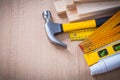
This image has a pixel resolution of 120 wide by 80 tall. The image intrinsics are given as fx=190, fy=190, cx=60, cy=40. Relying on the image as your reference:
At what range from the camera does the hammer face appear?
0.95m

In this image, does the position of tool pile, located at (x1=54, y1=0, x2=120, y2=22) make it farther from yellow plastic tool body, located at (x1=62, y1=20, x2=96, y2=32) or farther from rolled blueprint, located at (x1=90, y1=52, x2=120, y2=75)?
rolled blueprint, located at (x1=90, y1=52, x2=120, y2=75)

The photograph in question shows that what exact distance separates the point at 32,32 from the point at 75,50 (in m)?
0.25

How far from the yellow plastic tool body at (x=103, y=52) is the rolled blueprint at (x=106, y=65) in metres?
0.02

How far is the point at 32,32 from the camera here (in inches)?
40.1

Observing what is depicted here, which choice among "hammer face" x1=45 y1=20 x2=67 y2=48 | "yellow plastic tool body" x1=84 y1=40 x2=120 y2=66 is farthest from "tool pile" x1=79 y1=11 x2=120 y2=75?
"hammer face" x1=45 y1=20 x2=67 y2=48

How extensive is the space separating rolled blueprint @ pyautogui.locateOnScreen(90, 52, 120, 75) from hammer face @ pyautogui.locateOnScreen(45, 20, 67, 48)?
187mm

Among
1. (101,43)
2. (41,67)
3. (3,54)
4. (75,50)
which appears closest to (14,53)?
(3,54)

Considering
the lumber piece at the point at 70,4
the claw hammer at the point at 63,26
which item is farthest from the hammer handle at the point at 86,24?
the lumber piece at the point at 70,4

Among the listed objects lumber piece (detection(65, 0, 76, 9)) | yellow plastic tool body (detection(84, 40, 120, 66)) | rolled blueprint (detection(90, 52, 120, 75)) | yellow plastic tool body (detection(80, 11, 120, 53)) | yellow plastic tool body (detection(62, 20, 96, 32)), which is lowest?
rolled blueprint (detection(90, 52, 120, 75))

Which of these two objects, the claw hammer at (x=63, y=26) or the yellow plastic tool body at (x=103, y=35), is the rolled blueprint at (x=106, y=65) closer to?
the yellow plastic tool body at (x=103, y=35)

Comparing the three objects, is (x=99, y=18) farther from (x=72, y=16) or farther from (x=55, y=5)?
(x=55, y=5)

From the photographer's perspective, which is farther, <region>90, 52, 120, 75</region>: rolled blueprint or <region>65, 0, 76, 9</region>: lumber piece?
<region>65, 0, 76, 9</region>: lumber piece

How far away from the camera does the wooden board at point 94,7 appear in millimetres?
945

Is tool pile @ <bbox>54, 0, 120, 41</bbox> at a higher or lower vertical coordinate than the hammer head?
higher
